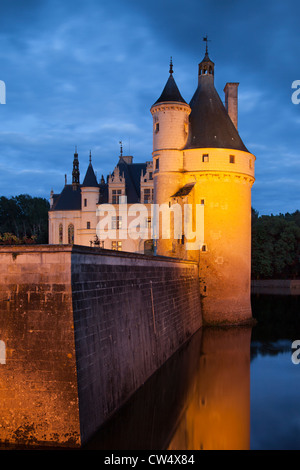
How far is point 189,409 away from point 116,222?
31082mm

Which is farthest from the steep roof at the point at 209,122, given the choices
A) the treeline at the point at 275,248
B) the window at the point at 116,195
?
the treeline at the point at 275,248

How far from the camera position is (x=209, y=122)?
1034 inches

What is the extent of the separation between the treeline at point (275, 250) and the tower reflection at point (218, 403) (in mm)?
31882

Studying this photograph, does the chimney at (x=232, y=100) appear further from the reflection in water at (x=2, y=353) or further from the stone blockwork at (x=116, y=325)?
the reflection in water at (x=2, y=353)

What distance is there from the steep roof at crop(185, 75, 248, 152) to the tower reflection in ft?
Answer: 34.8

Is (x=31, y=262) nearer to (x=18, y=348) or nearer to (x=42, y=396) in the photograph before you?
(x=18, y=348)

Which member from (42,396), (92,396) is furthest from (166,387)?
(42,396)

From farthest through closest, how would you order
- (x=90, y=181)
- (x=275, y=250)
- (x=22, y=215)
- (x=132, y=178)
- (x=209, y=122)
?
(x=22, y=215), (x=275, y=250), (x=132, y=178), (x=90, y=181), (x=209, y=122)

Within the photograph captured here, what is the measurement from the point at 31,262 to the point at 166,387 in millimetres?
6744

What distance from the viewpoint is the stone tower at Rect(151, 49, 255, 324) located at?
990 inches

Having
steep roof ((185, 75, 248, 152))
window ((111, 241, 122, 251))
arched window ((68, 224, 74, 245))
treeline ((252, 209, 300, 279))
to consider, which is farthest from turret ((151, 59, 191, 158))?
treeline ((252, 209, 300, 279))

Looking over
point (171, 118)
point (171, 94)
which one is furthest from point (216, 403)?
point (171, 94)

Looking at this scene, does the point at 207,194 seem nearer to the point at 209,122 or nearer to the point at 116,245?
the point at 209,122
